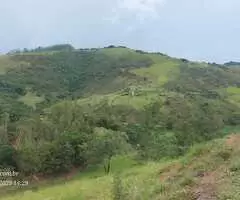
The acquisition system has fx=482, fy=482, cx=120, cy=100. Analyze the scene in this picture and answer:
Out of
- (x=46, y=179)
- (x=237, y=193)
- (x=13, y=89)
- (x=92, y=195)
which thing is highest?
(x=13, y=89)

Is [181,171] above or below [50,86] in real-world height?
below

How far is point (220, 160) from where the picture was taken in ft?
74.2

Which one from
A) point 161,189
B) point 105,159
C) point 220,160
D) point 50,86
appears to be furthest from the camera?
point 50,86

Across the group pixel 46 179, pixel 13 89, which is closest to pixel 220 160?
pixel 46 179

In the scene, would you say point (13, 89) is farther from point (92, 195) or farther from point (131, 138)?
point (92, 195)

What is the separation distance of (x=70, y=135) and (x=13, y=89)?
395 ft

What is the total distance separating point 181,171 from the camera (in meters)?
24.0

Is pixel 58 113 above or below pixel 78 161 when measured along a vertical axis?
above

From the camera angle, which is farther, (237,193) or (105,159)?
(105,159)

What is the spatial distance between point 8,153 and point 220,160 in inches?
2101

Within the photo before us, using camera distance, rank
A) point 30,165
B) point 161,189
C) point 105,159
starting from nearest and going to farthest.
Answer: point 161,189
point 105,159
point 30,165

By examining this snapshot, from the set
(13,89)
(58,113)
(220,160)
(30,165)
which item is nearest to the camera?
(220,160)

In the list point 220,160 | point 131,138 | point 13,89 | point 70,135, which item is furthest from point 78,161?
point 13,89

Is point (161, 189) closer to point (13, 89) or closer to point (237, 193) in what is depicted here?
point (237, 193)
